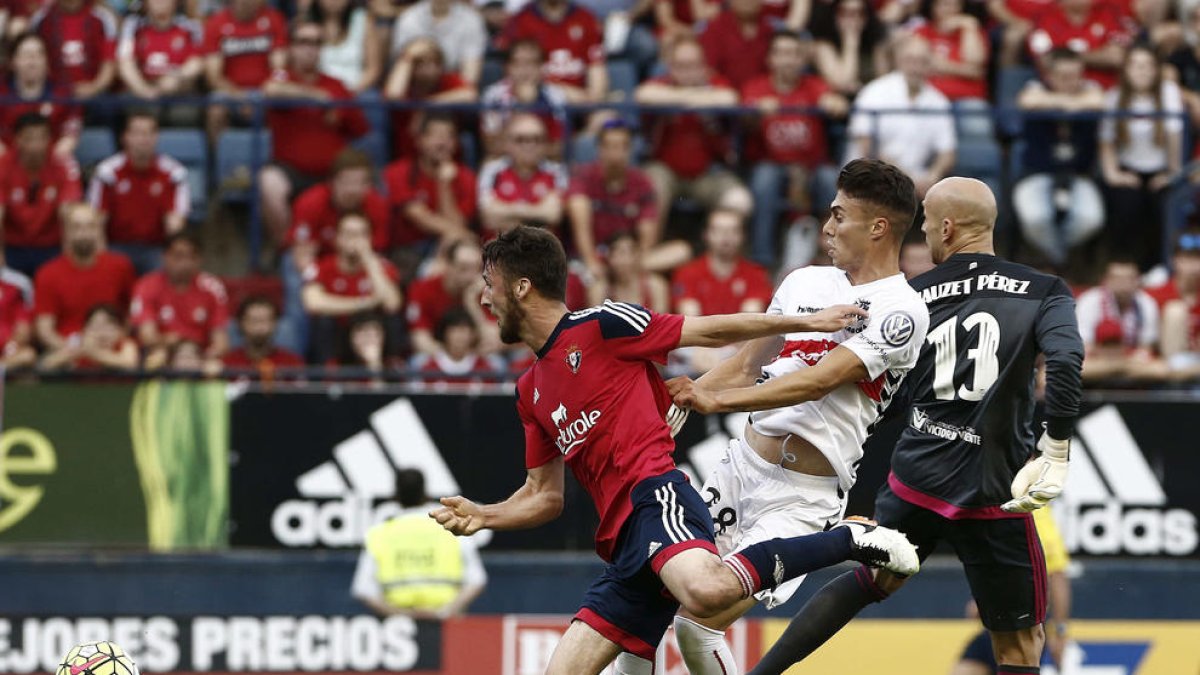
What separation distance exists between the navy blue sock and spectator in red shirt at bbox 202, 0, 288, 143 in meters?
8.28

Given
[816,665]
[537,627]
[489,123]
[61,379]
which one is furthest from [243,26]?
[816,665]

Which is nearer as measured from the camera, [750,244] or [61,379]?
[61,379]

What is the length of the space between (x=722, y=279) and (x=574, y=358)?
6070 mm

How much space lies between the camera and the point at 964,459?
8.26 meters

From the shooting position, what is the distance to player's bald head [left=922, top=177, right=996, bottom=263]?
8.27m

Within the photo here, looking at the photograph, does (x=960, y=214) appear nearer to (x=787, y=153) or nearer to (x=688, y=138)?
(x=787, y=153)

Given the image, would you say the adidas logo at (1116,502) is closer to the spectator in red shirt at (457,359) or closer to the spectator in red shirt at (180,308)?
the spectator in red shirt at (457,359)

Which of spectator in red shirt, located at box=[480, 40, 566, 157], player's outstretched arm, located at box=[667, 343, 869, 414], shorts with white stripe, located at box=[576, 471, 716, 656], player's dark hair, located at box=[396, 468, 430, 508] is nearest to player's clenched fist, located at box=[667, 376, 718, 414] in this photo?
player's outstretched arm, located at box=[667, 343, 869, 414]

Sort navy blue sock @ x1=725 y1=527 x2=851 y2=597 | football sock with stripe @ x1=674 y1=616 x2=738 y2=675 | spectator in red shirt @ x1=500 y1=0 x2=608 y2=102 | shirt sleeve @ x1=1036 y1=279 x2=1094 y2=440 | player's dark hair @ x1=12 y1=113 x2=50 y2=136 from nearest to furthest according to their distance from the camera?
navy blue sock @ x1=725 y1=527 x2=851 y2=597
shirt sleeve @ x1=1036 y1=279 x2=1094 y2=440
football sock with stripe @ x1=674 y1=616 x2=738 y2=675
player's dark hair @ x1=12 y1=113 x2=50 y2=136
spectator in red shirt @ x1=500 y1=0 x2=608 y2=102

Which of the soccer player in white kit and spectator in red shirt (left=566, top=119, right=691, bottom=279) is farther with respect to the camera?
spectator in red shirt (left=566, top=119, right=691, bottom=279)

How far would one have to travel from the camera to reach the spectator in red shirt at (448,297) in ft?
44.0

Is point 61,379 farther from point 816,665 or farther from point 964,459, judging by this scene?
point 964,459

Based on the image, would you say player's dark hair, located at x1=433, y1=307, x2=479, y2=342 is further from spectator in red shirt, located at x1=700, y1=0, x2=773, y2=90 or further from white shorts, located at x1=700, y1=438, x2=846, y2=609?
white shorts, located at x1=700, y1=438, x2=846, y2=609

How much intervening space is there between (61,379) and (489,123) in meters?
3.63
